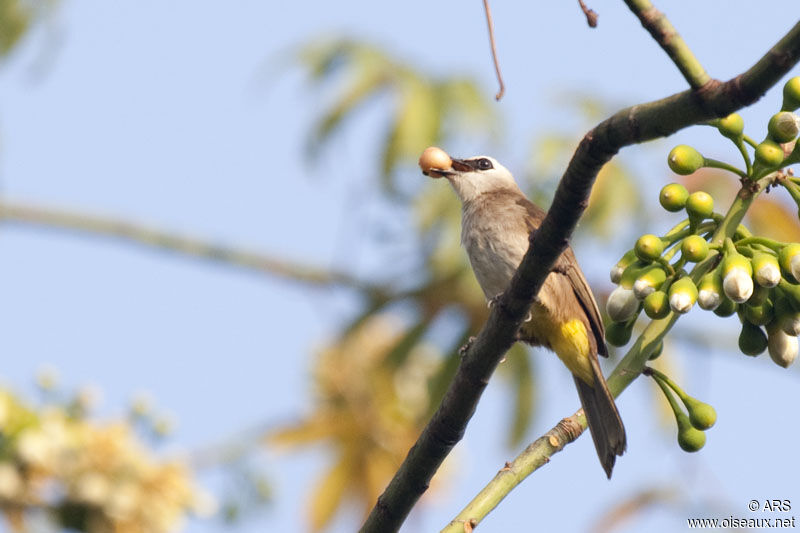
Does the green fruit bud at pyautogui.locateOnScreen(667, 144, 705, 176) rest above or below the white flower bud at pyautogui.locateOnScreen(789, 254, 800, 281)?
above

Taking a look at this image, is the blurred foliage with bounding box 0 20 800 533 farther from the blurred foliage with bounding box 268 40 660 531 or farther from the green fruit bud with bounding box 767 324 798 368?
the green fruit bud with bounding box 767 324 798 368

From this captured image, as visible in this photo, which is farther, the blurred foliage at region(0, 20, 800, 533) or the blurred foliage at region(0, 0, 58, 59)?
the blurred foliage at region(0, 0, 58, 59)

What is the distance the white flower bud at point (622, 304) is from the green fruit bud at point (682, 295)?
158 millimetres

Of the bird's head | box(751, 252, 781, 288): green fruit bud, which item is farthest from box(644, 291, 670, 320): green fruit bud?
the bird's head

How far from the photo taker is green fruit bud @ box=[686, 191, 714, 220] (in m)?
2.49

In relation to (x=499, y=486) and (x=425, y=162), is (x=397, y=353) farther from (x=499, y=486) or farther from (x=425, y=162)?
(x=499, y=486)

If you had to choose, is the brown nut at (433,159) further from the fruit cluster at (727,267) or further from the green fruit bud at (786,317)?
the green fruit bud at (786,317)

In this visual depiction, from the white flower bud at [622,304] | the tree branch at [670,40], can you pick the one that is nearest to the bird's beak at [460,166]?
the white flower bud at [622,304]

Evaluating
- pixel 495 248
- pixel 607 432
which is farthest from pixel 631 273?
pixel 495 248

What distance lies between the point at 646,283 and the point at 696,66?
0.71 m

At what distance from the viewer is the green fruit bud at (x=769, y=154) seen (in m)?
2.39

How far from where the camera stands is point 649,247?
8.27 feet

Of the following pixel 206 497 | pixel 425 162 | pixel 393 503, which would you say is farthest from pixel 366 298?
pixel 393 503

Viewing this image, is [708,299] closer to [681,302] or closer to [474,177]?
[681,302]
